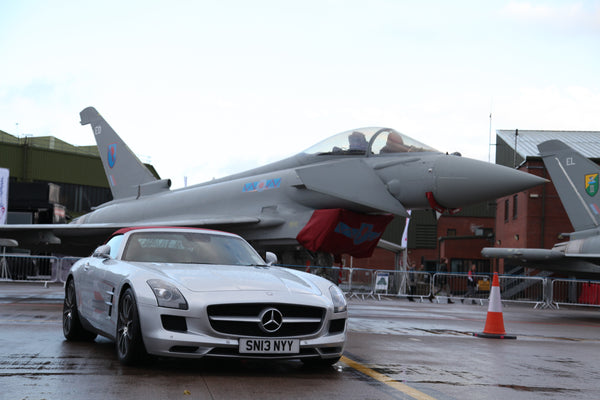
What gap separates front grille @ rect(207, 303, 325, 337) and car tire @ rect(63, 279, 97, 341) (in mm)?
2570

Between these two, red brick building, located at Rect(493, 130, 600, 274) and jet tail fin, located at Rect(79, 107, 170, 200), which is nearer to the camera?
jet tail fin, located at Rect(79, 107, 170, 200)

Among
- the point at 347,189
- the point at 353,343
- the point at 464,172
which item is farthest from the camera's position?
the point at 347,189

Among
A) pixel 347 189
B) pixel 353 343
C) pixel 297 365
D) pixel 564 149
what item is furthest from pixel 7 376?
pixel 564 149

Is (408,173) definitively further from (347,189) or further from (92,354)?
(92,354)

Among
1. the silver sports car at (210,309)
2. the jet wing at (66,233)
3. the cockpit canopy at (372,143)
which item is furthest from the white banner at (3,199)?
the silver sports car at (210,309)

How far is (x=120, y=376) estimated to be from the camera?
5.18 meters

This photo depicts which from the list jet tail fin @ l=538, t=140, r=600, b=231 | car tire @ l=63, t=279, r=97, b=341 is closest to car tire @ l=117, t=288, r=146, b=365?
car tire @ l=63, t=279, r=97, b=341

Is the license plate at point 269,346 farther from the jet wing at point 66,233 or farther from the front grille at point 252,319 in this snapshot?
the jet wing at point 66,233

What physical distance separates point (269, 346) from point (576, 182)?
17.4 meters

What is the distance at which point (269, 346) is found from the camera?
17.6 feet

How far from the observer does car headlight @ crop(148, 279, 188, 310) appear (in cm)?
537

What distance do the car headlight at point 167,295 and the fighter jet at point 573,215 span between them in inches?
643

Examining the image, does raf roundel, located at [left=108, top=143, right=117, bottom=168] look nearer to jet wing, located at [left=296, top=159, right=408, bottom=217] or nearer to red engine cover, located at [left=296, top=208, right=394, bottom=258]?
jet wing, located at [left=296, top=159, right=408, bottom=217]

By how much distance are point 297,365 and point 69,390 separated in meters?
2.18
